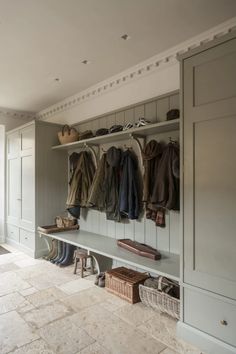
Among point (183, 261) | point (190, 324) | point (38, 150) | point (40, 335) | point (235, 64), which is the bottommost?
point (40, 335)

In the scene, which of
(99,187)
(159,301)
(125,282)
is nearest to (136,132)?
(99,187)

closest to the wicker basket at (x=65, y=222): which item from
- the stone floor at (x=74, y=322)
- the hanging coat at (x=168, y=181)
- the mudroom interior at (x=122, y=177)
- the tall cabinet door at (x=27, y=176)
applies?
the mudroom interior at (x=122, y=177)

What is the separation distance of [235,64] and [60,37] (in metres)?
1.68

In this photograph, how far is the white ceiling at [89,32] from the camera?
2.07 meters

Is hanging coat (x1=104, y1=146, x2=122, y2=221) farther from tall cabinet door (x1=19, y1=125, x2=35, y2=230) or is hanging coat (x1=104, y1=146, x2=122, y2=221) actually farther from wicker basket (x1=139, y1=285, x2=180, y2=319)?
tall cabinet door (x1=19, y1=125, x2=35, y2=230)

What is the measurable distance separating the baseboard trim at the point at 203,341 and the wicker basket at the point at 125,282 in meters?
0.65

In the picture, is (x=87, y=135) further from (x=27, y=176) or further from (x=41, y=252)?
(x=41, y=252)

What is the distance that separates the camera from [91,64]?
3.09m

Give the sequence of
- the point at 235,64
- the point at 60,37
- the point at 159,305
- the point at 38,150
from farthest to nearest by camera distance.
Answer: the point at 38,150, the point at 60,37, the point at 159,305, the point at 235,64

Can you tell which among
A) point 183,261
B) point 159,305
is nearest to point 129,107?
point 183,261

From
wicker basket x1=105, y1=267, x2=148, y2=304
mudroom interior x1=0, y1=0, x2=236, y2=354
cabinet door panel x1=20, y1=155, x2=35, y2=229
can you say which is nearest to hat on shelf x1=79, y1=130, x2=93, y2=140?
mudroom interior x1=0, y1=0, x2=236, y2=354

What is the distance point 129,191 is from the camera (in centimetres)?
291

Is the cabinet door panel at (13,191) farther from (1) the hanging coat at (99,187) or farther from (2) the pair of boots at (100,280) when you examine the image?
(2) the pair of boots at (100,280)

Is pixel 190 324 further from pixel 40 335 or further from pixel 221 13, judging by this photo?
pixel 221 13
